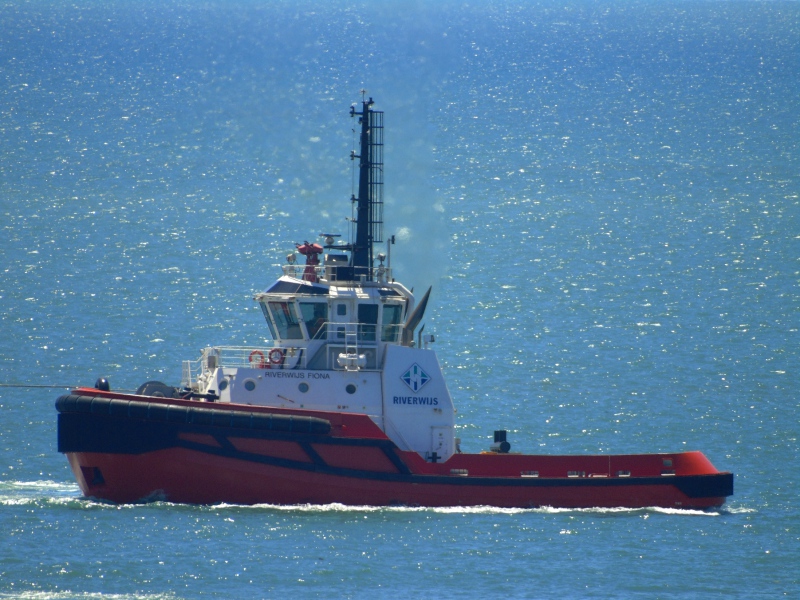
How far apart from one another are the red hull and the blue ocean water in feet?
1.27

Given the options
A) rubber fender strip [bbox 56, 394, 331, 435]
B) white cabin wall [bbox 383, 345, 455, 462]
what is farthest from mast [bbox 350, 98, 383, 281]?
rubber fender strip [bbox 56, 394, 331, 435]

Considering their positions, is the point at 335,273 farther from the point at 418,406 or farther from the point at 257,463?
the point at 257,463

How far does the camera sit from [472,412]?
3503cm

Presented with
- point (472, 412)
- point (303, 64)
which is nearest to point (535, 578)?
point (472, 412)

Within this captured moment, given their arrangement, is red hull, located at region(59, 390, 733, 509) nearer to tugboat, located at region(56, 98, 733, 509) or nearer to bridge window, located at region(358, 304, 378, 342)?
tugboat, located at region(56, 98, 733, 509)

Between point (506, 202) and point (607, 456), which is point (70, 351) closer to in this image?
point (607, 456)

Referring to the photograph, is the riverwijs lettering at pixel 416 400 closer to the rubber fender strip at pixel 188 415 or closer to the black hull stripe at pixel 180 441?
the black hull stripe at pixel 180 441

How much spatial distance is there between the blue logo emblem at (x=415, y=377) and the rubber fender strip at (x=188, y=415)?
2056mm

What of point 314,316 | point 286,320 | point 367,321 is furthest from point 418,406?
point 286,320

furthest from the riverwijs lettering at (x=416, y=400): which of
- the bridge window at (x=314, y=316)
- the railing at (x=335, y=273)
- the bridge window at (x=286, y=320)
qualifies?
the railing at (x=335, y=273)

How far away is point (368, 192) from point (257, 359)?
11.2ft

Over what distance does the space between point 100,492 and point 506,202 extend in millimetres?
35067

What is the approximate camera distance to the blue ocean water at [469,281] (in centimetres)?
2369

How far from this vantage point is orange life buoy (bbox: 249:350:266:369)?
27.4m
